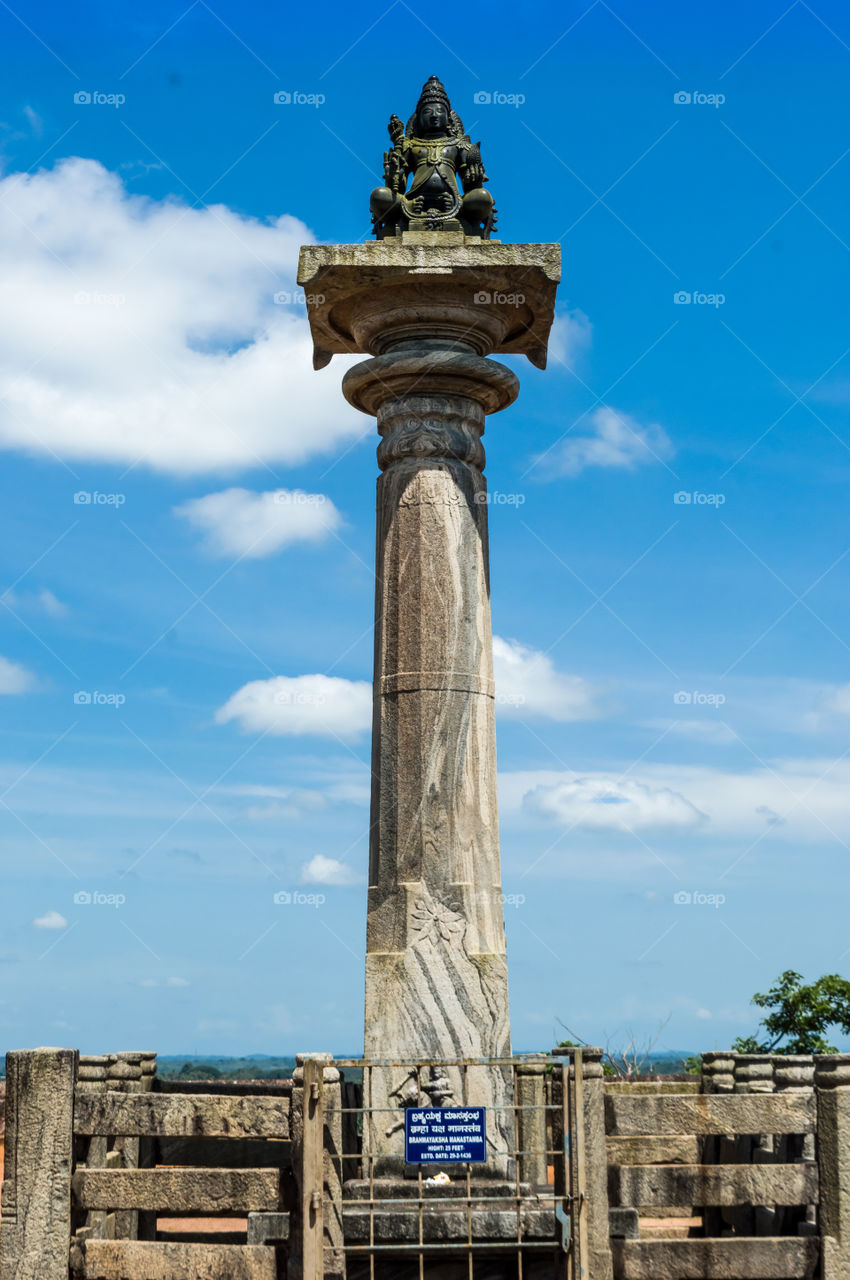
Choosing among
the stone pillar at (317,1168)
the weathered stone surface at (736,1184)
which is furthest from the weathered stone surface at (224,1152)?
the weathered stone surface at (736,1184)

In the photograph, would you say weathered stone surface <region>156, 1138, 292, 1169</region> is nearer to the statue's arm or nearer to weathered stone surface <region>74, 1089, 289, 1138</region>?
weathered stone surface <region>74, 1089, 289, 1138</region>

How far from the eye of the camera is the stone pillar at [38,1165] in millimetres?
9039

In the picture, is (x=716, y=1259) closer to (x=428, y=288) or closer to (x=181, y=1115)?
(x=181, y=1115)

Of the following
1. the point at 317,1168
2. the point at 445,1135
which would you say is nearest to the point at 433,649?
the point at 445,1135

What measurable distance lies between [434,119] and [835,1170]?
9.37 metres

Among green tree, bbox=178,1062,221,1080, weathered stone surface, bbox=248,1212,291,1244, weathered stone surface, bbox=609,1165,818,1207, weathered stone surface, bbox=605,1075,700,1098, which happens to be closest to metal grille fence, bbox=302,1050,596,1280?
weathered stone surface, bbox=248,1212,291,1244

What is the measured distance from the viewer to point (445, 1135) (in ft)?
29.1

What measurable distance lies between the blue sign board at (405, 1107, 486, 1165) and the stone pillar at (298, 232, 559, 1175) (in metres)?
0.93

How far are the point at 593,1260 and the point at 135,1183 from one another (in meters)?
3.06

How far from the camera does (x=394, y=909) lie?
10.6m

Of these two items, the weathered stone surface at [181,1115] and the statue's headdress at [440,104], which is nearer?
the weathered stone surface at [181,1115]

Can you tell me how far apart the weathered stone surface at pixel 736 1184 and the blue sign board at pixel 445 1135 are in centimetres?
134

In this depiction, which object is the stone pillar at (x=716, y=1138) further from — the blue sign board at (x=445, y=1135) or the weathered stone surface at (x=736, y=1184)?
the blue sign board at (x=445, y=1135)

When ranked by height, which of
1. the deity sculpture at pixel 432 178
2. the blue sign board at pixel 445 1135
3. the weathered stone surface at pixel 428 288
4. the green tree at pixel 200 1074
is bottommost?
the green tree at pixel 200 1074
